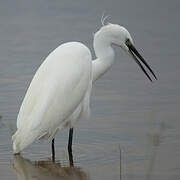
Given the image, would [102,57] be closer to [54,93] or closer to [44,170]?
[54,93]

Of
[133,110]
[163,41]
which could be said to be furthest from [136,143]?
[163,41]

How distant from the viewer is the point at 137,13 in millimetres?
12305

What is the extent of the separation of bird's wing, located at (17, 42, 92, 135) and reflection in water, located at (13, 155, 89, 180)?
301 millimetres

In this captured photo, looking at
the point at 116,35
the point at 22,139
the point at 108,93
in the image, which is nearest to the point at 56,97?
the point at 22,139

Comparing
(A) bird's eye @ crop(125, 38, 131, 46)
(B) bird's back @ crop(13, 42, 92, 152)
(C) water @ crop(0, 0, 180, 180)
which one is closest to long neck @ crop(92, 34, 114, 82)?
(A) bird's eye @ crop(125, 38, 131, 46)

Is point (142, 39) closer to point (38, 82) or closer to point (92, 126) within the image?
point (92, 126)

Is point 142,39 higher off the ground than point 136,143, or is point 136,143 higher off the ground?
point 142,39

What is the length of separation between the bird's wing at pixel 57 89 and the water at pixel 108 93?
37cm

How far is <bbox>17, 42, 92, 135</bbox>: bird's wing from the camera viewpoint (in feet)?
20.9

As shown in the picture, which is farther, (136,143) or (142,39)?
(142,39)

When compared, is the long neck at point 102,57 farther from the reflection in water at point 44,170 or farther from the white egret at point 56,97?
the reflection in water at point 44,170

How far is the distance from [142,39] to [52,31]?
1.55 m

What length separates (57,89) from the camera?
21.3 feet

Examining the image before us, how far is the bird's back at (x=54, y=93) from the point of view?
629 cm
